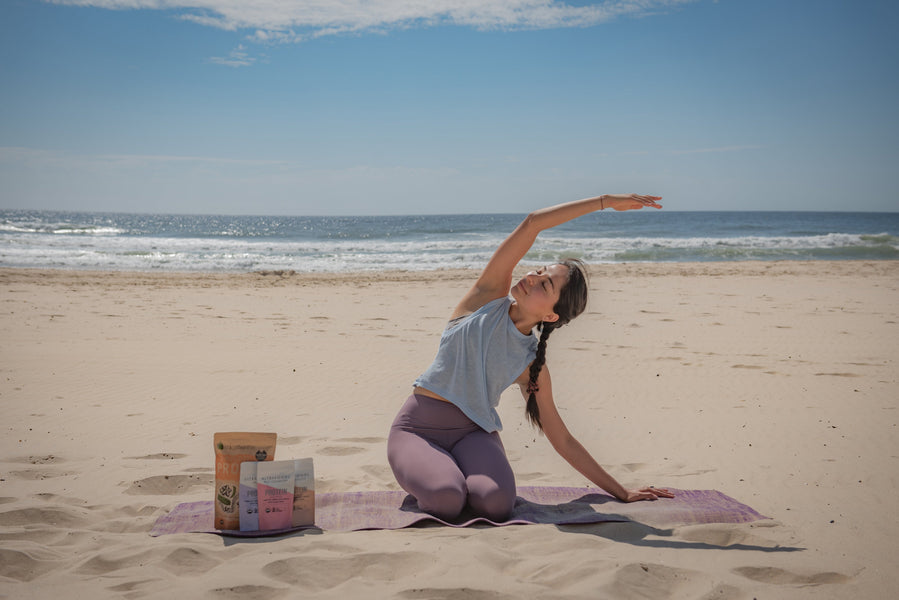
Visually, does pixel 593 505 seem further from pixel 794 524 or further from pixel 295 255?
pixel 295 255

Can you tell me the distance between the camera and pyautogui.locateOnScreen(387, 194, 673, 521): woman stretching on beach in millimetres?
3223

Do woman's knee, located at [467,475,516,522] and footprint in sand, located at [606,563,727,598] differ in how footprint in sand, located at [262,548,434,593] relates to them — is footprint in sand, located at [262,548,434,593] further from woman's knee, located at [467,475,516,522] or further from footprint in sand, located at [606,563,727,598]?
footprint in sand, located at [606,563,727,598]

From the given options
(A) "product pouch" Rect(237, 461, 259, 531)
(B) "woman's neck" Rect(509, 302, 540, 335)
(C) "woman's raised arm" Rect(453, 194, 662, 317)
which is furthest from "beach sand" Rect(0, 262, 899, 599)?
(C) "woman's raised arm" Rect(453, 194, 662, 317)

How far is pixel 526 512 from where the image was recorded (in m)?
3.38

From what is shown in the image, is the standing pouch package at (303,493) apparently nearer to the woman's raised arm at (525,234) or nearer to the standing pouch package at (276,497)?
the standing pouch package at (276,497)

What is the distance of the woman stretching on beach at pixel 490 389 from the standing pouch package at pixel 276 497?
1.96 ft

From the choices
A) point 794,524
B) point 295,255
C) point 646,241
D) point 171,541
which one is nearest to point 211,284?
point 295,255

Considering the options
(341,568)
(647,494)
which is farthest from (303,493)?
(647,494)

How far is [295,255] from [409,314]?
52.1 feet

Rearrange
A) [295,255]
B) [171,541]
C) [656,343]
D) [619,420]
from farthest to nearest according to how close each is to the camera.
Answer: [295,255]
[656,343]
[619,420]
[171,541]

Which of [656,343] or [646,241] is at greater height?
[646,241]

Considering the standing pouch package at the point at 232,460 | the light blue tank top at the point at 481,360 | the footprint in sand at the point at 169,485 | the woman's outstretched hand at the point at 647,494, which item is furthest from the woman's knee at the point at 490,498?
the footprint in sand at the point at 169,485

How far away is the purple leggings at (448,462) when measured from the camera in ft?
10.5

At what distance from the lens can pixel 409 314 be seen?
11.0m
